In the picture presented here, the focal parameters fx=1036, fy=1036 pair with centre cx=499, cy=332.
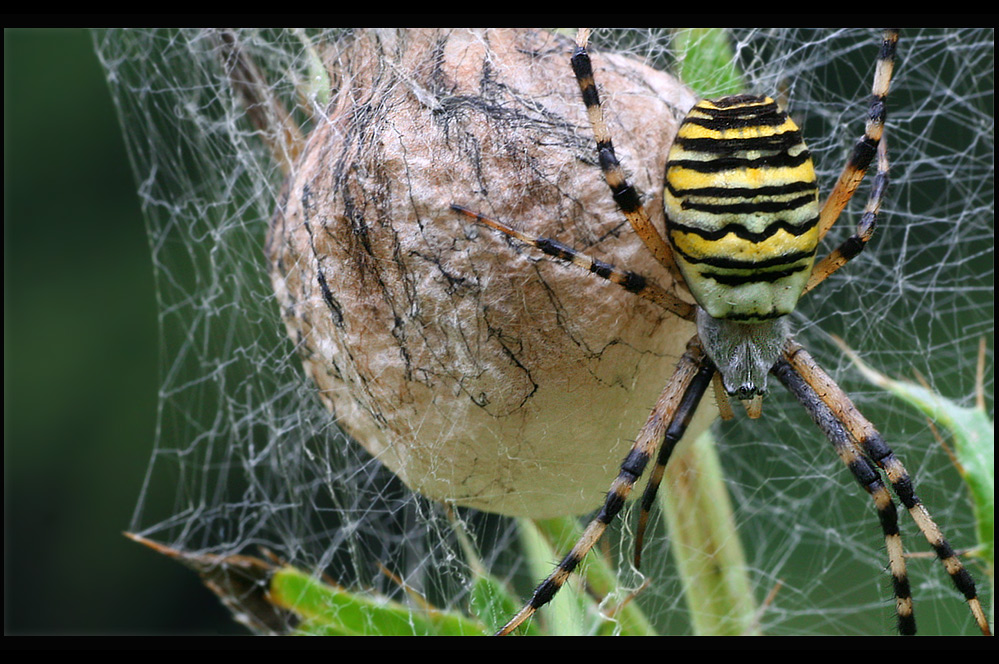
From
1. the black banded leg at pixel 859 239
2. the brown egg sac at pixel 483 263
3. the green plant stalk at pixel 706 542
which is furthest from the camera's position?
the green plant stalk at pixel 706 542

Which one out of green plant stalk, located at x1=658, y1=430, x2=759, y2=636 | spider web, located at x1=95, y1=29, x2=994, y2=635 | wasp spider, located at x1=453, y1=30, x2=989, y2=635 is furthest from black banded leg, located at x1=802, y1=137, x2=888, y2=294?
green plant stalk, located at x1=658, y1=430, x2=759, y2=636

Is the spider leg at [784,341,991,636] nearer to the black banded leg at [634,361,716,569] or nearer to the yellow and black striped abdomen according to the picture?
the black banded leg at [634,361,716,569]

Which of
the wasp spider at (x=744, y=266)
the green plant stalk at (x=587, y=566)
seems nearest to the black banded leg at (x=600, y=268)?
the wasp spider at (x=744, y=266)

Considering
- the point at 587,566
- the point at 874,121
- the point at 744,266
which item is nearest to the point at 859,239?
the point at 874,121

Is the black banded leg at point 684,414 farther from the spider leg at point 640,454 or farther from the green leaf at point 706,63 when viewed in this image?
the green leaf at point 706,63

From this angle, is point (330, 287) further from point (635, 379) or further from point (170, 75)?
point (170, 75)

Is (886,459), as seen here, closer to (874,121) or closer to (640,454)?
(640,454)
